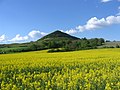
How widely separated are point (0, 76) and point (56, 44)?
61920mm

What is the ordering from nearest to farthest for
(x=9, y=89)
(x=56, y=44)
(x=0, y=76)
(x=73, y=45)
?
1. (x=9, y=89)
2. (x=0, y=76)
3. (x=73, y=45)
4. (x=56, y=44)

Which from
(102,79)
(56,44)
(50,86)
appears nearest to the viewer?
(50,86)

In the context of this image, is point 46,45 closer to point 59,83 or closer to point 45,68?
point 45,68

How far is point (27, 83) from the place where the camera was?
12.4 metres

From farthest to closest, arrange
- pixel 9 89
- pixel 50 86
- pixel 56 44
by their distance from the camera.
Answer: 1. pixel 56 44
2. pixel 50 86
3. pixel 9 89

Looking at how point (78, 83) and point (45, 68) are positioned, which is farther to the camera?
point (45, 68)

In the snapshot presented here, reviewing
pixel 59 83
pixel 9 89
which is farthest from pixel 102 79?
pixel 9 89

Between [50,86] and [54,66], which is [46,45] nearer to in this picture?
[54,66]

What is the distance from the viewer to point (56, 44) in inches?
3027

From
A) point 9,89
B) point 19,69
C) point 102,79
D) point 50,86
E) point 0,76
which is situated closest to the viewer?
point 9,89

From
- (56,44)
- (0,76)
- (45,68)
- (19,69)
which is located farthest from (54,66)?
(56,44)

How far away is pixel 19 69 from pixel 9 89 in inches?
325

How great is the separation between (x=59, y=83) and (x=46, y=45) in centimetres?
6592

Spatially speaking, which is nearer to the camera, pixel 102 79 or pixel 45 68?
pixel 102 79
